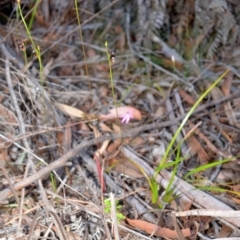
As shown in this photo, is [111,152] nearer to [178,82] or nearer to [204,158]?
[204,158]

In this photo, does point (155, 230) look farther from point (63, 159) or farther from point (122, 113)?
point (122, 113)

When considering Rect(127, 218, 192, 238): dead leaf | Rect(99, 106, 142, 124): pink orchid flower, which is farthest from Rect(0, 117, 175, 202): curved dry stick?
Rect(127, 218, 192, 238): dead leaf

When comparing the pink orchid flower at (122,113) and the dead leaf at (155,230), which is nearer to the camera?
the dead leaf at (155,230)

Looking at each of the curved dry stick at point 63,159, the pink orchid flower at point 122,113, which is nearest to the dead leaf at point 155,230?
the curved dry stick at point 63,159

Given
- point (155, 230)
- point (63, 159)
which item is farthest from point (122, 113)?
point (155, 230)

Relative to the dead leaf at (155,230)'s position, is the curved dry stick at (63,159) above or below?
above

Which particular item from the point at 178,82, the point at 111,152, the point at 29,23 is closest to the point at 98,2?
the point at 29,23

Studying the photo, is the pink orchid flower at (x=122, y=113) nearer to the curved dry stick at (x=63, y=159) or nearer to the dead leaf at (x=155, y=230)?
the curved dry stick at (x=63, y=159)

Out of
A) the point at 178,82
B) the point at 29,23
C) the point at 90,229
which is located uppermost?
the point at 29,23

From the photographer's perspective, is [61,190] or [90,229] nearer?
[90,229]
